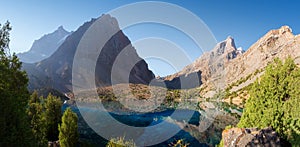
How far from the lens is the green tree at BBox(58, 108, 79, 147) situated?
26234 mm

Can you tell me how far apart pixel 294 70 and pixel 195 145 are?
3519 centimetres

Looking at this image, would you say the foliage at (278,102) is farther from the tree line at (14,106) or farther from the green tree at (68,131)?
the green tree at (68,131)

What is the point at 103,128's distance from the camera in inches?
2094

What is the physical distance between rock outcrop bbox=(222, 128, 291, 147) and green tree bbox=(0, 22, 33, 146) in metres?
8.78

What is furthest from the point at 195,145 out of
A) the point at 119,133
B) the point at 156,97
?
the point at 156,97

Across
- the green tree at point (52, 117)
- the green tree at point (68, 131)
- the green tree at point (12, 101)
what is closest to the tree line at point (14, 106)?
the green tree at point (12, 101)

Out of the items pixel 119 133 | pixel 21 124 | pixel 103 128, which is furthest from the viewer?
pixel 103 128

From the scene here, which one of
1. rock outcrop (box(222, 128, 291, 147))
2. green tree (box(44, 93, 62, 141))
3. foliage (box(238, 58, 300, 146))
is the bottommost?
rock outcrop (box(222, 128, 291, 147))

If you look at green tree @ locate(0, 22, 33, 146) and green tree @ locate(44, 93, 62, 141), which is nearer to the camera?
green tree @ locate(0, 22, 33, 146)

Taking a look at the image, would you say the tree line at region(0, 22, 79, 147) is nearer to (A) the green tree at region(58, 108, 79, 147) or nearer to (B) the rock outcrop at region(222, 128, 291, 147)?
(B) the rock outcrop at region(222, 128, 291, 147)

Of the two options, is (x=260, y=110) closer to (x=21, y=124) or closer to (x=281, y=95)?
(x=281, y=95)

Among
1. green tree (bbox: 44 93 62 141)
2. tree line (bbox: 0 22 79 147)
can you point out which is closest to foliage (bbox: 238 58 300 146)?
tree line (bbox: 0 22 79 147)

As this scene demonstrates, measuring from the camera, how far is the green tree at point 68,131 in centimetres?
2623

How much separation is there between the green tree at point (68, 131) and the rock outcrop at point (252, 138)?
2160 centimetres
